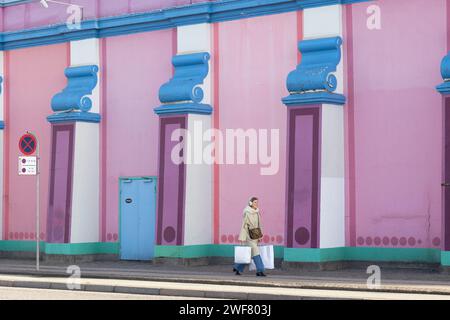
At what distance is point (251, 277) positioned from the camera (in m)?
20.0

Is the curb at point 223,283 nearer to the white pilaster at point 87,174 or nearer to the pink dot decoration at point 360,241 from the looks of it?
the pink dot decoration at point 360,241

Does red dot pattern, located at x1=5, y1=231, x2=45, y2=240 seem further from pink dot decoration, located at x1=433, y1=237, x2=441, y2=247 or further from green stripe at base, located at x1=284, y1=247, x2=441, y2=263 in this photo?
pink dot decoration, located at x1=433, y1=237, x2=441, y2=247

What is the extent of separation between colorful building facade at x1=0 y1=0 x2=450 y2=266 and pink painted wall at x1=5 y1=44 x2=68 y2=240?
5cm

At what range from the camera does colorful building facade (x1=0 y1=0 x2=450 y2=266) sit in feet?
69.0

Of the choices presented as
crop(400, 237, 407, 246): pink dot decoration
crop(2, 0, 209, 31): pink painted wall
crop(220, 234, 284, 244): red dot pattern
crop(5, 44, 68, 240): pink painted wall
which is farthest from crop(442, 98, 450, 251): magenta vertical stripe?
crop(5, 44, 68, 240): pink painted wall

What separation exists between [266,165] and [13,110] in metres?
9.10

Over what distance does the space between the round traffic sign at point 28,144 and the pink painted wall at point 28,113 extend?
4.18 m

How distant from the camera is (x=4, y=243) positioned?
28.3 meters

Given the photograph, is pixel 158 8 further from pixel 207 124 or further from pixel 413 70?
pixel 413 70

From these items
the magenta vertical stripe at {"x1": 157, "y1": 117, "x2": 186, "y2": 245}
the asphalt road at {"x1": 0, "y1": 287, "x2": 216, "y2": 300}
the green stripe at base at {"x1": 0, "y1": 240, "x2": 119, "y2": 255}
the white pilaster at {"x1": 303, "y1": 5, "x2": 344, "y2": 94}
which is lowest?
the asphalt road at {"x1": 0, "y1": 287, "x2": 216, "y2": 300}

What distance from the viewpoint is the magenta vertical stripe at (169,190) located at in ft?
77.1

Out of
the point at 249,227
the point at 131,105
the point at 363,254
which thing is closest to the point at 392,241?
the point at 363,254

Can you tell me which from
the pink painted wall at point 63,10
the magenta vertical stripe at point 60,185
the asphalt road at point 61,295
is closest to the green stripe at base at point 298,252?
the magenta vertical stripe at point 60,185

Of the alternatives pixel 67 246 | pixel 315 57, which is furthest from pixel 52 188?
pixel 315 57
